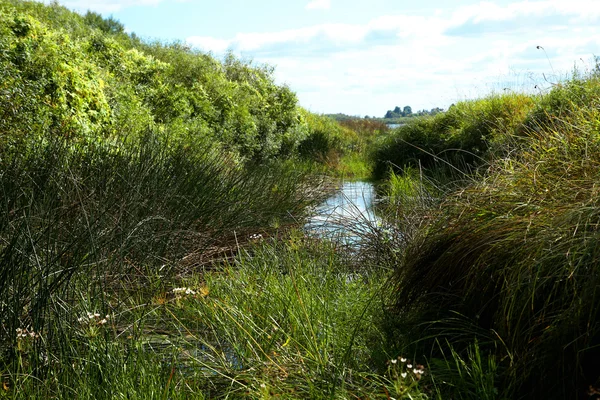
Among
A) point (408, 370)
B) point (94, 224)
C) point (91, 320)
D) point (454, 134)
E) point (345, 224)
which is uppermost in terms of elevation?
point (454, 134)

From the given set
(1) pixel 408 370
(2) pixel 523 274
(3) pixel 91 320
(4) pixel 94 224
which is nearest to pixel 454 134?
(4) pixel 94 224

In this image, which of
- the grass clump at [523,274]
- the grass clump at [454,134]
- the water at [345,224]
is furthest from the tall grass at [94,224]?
the grass clump at [454,134]

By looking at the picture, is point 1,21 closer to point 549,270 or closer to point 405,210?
point 405,210

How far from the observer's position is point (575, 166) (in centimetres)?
409

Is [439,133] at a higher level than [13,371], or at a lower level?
higher

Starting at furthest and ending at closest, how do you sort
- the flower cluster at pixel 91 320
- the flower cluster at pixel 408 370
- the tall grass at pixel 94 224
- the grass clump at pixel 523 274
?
1. the tall grass at pixel 94 224
2. the flower cluster at pixel 91 320
3. the grass clump at pixel 523 274
4. the flower cluster at pixel 408 370

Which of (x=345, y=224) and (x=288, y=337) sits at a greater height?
(x=345, y=224)

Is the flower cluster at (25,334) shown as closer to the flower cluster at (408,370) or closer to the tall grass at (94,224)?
the tall grass at (94,224)

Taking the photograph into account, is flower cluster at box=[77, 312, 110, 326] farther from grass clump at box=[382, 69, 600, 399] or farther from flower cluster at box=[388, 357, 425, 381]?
grass clump at box=[382, 69, 600, 399]

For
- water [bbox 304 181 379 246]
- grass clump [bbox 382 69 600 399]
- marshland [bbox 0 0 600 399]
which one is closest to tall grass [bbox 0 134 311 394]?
marshland [bbox 0 0 600 399]

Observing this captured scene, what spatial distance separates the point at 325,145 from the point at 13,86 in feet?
56.0

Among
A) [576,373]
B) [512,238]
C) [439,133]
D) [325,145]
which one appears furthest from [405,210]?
[325,145]

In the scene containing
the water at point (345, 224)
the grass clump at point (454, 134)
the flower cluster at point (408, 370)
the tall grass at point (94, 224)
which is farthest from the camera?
the grass clump at point (454, 134)

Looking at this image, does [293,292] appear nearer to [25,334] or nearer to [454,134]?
[25,334]
